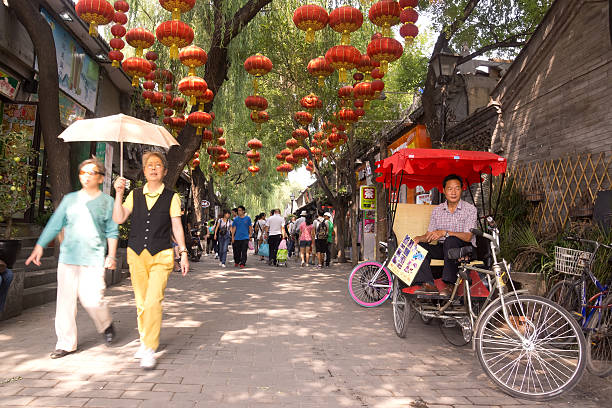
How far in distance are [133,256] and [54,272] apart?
4.53m

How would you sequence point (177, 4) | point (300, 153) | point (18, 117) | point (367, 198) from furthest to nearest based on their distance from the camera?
point (300, 153)
point (367, 198)
point (18, 117)
point (177, 4)

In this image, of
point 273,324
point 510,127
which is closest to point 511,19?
point 510,127

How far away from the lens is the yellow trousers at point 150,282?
4.31 m

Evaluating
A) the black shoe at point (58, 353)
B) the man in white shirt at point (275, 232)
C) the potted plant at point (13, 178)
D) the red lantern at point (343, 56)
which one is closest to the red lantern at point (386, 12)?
the red lantern at point (343, 56)

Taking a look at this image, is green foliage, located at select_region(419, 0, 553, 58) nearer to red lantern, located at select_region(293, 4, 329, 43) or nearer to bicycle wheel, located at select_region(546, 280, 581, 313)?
red lantern, located at select_region(293, 4, 329, 43)

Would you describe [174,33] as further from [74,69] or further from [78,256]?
[74,69]

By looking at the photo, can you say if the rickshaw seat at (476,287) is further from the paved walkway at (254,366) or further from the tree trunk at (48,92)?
the tree trunk at (48,92)

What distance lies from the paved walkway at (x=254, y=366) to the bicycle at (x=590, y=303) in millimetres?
260

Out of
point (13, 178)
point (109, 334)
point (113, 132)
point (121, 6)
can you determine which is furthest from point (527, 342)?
point (121, 6)

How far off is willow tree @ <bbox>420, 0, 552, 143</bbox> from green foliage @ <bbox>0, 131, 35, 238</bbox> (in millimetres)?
8930

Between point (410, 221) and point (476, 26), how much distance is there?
25.8ft

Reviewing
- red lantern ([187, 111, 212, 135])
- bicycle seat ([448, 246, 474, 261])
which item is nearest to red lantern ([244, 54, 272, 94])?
red lantern ([187, 111, 212, 135])

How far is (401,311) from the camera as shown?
18.9 feet

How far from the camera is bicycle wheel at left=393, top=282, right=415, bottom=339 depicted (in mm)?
5605
